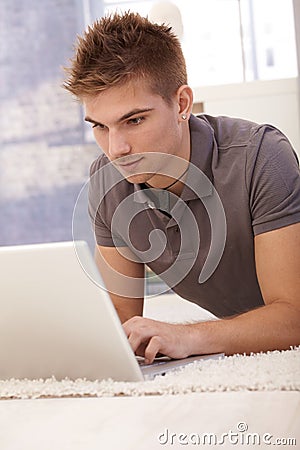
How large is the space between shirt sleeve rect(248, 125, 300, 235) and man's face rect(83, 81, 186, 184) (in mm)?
174

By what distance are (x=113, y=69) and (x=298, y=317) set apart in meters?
0.54

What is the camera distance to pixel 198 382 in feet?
2.84

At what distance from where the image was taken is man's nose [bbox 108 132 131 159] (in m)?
1.42

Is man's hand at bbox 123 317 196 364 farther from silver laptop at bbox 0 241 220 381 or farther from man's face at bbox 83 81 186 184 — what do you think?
man's face at bbox 83 81 186 184

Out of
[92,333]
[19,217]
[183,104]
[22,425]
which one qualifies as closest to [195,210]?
[183,104]

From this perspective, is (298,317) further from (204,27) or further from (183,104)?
(204,27)

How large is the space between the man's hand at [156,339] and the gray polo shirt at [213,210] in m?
0.37

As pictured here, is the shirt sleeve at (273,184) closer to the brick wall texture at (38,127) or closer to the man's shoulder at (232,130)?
the man's shoulder at (232,130)

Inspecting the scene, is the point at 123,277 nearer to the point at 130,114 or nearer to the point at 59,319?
the point at 130,114

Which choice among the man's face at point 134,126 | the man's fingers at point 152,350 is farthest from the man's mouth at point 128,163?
the man's fingers at point 152,350

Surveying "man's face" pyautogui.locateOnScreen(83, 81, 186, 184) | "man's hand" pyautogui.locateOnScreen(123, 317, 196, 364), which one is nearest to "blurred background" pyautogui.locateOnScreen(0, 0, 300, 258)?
"man's face" pyautogui.locateOnScreen(83, 81, 186, 184)

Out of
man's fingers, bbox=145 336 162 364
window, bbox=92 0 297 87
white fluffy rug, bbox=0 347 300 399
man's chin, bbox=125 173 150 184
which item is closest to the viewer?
white fluffy rug, bbox=0 347 300 399

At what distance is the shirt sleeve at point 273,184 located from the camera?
1.40m

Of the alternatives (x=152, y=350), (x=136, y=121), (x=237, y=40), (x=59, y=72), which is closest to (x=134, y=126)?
(x=136, y=121)
